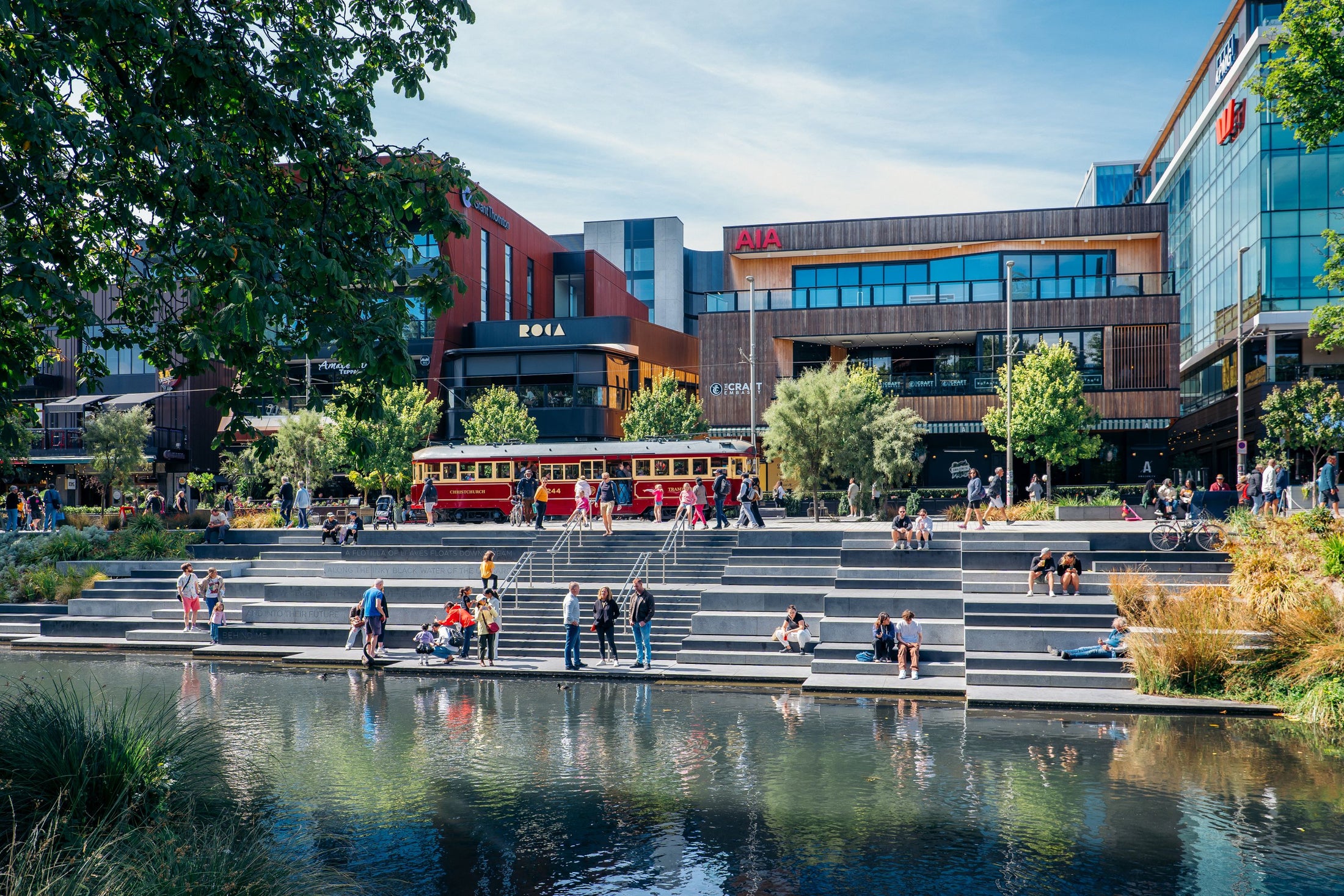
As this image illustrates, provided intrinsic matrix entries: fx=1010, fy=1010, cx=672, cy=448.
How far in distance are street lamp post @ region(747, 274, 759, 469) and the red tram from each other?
2721 millimetres

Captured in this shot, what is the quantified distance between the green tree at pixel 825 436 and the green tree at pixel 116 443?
107 ft

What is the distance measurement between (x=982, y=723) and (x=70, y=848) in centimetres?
1214

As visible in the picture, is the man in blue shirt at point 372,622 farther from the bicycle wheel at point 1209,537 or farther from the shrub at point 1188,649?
the bicycle wheel at point 1209,537

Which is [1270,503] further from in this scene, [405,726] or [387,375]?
[387,375]

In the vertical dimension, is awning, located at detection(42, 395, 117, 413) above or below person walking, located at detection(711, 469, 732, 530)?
above

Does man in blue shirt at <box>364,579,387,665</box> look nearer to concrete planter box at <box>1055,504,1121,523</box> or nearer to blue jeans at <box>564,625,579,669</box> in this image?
blue jeans at <box>564,625,579,669</box>

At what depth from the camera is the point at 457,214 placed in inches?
384

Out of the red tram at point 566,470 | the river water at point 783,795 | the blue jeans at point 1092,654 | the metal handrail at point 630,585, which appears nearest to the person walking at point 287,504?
the red tram at point 566,470

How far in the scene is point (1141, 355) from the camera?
45281 millimetres

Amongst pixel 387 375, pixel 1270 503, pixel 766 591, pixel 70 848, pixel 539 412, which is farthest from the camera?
pixel 539 412

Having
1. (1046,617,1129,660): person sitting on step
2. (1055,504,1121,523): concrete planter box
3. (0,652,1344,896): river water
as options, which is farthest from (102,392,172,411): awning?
(1046,617,1129,660): person sitting on step

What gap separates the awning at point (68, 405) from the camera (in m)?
56.7

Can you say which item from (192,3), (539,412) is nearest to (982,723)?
(192,3)

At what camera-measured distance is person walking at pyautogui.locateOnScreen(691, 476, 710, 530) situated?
2984 centimetres
